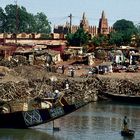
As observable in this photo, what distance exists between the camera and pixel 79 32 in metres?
75.7

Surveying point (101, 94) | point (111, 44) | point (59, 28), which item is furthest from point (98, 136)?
point (59, 28)

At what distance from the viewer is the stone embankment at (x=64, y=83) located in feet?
156

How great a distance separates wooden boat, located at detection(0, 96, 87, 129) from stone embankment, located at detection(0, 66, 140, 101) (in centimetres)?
1166

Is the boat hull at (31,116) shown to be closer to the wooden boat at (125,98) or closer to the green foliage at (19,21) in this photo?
the wooden boat at (125,98)

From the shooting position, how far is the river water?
32.8 m

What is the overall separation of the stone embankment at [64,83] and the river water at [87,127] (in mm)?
4016

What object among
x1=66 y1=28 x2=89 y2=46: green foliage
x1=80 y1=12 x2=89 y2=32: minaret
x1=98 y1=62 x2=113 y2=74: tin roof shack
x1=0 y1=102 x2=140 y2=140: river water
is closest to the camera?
x1=0 y1=102 x2=140 y2=140: river water

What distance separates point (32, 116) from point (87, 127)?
13.0 feet

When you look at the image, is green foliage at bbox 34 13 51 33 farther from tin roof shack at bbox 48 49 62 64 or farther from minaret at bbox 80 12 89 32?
tin roof shack at bbox 48 49 62 64

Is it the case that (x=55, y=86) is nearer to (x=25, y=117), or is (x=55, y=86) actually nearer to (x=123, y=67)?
(x=123, y=67)

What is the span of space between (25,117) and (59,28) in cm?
6952

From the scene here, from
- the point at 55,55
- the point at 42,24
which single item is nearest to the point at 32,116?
the point at 55,55

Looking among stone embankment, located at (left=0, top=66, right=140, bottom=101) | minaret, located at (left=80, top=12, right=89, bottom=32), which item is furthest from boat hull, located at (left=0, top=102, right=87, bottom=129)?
minaret, located at (left=80, top=12, right=89, bottom=32)

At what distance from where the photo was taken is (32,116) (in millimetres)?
33656
